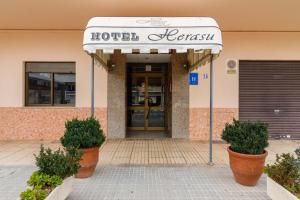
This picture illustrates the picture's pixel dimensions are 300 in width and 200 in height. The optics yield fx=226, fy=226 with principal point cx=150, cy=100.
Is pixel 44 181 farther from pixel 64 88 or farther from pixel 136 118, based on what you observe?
pixel 136 118

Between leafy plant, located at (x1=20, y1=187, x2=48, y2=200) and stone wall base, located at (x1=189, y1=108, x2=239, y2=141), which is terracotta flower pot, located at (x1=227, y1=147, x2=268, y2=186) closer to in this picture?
leafy plant, located at (x1=20, y1=187, x2=48, y2=200)

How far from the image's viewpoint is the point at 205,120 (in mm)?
→ 8492

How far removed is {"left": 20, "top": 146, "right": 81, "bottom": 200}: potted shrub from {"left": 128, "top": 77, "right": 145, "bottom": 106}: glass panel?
666cm

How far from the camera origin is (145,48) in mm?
5070

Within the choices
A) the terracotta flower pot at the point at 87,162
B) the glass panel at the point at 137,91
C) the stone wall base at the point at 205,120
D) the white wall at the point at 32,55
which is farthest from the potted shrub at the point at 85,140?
the glass panel at the point at 137,91

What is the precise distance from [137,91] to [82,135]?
240 inches

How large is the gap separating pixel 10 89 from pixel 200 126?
7237mm

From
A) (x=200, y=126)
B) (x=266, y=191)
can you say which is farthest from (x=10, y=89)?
(x=266, y=191)

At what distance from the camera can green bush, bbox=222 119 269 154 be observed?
Answer: 4270 mm

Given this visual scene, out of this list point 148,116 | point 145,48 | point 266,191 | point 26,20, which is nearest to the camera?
point 266,191

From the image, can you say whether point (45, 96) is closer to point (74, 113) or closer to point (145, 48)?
point (74, 113)

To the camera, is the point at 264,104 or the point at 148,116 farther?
the point at 148,116

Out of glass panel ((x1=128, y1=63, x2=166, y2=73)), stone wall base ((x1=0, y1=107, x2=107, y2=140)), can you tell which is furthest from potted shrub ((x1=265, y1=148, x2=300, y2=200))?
glass panel ((x1=128, y1=63, x2=166, y2=73))

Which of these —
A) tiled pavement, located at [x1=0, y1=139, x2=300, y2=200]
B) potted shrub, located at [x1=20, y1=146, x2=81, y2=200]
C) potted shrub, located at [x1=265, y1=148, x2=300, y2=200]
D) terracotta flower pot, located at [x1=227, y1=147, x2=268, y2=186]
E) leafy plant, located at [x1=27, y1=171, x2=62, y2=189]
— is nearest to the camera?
potted shrub, located at [x1=20, y1=146, x2=81, y2=200]
